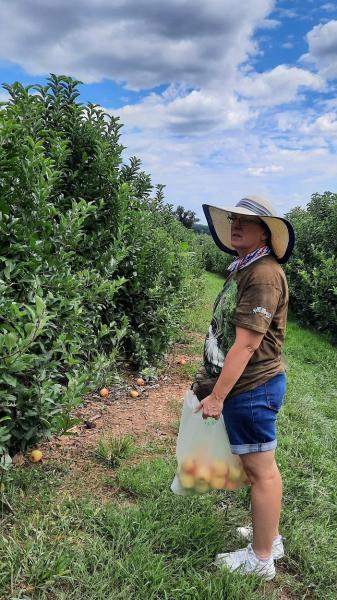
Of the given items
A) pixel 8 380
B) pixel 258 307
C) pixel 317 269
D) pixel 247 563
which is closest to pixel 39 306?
pixel 8 380

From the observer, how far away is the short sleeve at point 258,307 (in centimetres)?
222

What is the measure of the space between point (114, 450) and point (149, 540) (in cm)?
84

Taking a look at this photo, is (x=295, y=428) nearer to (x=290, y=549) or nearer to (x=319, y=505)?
(x=319, y=505)

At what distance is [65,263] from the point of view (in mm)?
3217

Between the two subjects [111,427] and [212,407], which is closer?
[212,407]

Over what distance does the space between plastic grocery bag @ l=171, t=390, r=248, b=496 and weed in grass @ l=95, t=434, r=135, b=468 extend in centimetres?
83

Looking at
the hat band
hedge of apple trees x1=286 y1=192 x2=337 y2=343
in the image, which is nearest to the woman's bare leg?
the hat band

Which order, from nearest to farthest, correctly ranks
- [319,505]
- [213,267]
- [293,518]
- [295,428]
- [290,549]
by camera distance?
[290,549] → [293,518] → [319,505] → [295,428] → [213,267]

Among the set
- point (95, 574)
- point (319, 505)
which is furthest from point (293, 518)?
point (95, 574)

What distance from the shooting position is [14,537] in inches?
97.3

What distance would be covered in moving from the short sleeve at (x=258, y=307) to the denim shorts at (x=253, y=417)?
355 millimetres

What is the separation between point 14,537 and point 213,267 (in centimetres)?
2123

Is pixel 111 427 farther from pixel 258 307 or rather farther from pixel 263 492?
pixel 258 307

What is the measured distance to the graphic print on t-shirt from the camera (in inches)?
96.1
